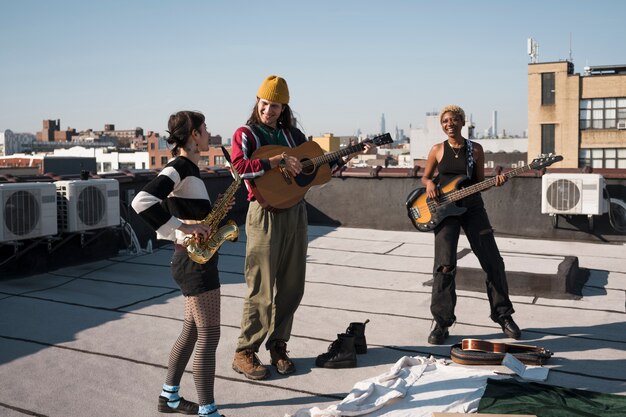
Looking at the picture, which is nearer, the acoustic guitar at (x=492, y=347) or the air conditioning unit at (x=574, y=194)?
the acoustic guitar at (x=492, y=347)

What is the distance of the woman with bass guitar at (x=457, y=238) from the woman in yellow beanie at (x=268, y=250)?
136 centimetres

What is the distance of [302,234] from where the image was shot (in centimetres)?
531

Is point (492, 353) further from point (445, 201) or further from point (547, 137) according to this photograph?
point (547, 137)

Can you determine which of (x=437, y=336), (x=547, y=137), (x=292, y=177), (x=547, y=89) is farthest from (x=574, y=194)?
(x=547, y=89)

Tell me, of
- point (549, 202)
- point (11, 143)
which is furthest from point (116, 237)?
point (11, 143)

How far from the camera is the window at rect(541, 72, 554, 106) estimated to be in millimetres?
66312

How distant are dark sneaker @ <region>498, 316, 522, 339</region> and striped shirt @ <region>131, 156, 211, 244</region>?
3.07 metres

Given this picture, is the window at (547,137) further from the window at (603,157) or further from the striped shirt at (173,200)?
the striped shirt at (173,200)

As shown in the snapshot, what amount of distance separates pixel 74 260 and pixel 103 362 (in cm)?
436

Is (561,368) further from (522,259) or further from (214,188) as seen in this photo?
(214,188)

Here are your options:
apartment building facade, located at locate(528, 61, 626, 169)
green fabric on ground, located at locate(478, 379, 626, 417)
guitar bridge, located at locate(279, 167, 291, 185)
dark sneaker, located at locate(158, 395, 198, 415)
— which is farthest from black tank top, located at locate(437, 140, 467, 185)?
apartment building facade, located at locate(528, 61, 626, 169)

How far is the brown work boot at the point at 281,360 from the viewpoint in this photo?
5102 millimetres

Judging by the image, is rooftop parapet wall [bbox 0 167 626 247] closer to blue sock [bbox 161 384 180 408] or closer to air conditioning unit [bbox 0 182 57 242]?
air conditioning unit [bbox 0 182 57 242]

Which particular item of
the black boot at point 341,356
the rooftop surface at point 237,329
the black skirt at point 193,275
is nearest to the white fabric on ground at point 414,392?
the rooftop surface at point 237,329
